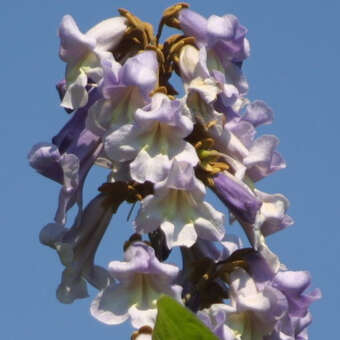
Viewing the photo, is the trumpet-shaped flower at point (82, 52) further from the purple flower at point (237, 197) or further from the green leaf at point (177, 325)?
the green leaf at point (177, 325)

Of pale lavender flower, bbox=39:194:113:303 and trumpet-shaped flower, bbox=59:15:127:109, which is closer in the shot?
pale lavender flower, bbox=39:194:113:303

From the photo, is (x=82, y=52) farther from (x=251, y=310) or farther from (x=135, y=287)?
(x=251, y=310)


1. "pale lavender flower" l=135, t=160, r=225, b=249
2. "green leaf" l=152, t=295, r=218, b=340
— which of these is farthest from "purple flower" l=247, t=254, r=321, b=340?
"green leaf" l=152, t=295, r=218, b=340

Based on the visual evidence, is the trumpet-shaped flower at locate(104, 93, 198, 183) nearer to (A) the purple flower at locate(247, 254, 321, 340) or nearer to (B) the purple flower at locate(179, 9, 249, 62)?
(B) the purple flower at locate(179, 9, 249, 62)


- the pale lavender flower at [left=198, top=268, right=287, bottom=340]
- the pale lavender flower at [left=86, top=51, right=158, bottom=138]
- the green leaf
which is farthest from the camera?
the pale lavender flower at [left=86, top=51, right=158, bottom=138]

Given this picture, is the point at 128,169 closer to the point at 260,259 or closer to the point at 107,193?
the point at 107,193

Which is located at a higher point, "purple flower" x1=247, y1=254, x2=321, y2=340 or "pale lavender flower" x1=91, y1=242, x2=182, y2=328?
"purple flower" x1=247, y1=254, x2=321, y2=340

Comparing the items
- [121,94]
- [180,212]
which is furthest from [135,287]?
[121,94]

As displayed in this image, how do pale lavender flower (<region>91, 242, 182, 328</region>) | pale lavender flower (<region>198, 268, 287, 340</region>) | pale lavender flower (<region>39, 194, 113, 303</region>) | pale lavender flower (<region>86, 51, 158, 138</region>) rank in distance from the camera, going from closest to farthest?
pale lavender flower (<region>91, 242, 182, 328</region>) < pale lavender flower (<region>198, 268, 287, 340</region>) < pale lavender flower (<region>86, 51, 158, 138</region>) < pale lavender flower (<region>39, 194, 113, 303</region>)
